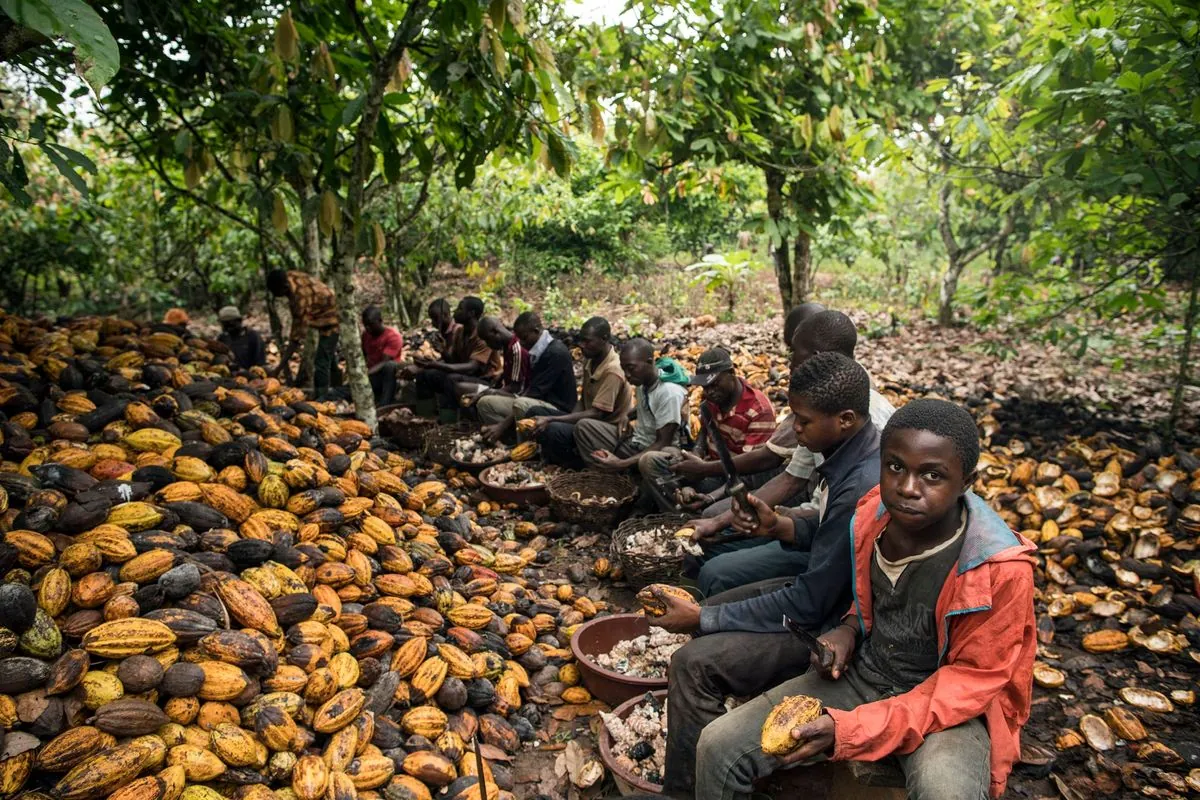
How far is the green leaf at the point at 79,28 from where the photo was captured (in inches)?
45.2

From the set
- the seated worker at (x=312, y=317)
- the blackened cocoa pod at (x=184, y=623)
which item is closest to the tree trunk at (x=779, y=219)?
the seated worker at (x=312, y=317)

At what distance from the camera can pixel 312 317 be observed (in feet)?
19.1

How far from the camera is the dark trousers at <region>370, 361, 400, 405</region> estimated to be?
6.80 metres

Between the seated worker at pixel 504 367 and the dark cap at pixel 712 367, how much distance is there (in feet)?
7.93

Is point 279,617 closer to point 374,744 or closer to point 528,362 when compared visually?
point 374,744

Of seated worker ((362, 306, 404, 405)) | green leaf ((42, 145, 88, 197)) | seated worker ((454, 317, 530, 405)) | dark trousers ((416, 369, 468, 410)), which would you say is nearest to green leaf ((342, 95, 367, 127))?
green leaf ((42, 145, 88, 197))

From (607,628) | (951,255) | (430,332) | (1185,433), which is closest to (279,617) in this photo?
(607,628)

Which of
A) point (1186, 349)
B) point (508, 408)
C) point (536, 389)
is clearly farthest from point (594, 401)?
point (1186, 349)

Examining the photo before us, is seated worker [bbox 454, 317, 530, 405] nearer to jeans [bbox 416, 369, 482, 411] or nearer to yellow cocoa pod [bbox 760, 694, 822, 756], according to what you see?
jeans [bbox 416, 369, 482, 411]

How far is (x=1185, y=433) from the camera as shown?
465cm

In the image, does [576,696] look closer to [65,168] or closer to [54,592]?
[54,592]

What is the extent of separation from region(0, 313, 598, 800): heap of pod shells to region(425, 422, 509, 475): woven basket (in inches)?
43.6

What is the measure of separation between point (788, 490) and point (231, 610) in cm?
223

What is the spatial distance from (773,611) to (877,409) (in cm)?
112
